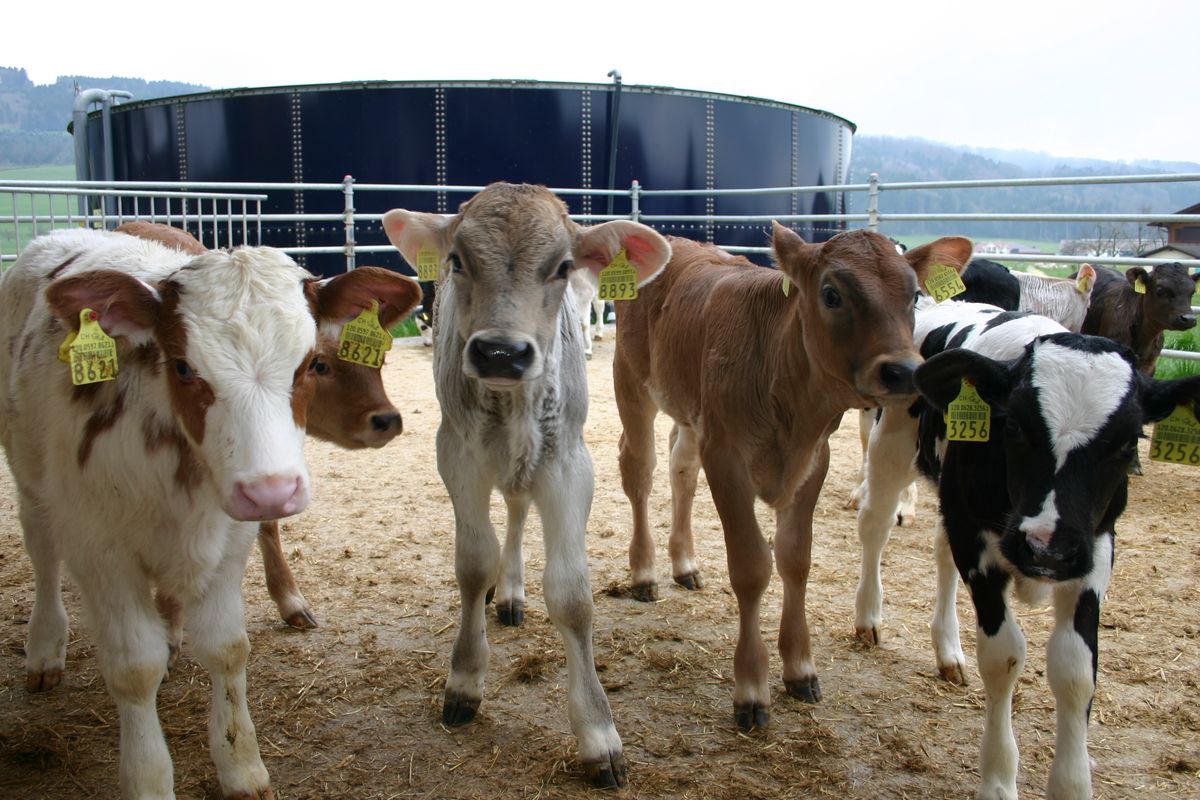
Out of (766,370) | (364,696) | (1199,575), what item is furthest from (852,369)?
(1199,575)

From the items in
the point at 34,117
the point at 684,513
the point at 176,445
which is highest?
the point at 34,117

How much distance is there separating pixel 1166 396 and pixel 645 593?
237 centimetres

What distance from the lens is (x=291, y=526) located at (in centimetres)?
531

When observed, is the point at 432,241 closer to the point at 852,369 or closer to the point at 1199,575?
the point at 852,369

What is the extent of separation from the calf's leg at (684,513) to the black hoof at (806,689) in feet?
3.66

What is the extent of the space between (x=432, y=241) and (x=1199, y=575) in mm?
3963

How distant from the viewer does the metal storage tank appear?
40.7ft

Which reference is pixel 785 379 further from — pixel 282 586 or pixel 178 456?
pixel 282 586

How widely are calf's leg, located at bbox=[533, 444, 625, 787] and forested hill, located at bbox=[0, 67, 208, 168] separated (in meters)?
25.0

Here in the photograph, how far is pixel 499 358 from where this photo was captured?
2.73 m

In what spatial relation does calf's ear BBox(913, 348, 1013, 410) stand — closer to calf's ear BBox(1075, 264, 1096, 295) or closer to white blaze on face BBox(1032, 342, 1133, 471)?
white blaze on face BBox(1032, 342, 1133, 471)

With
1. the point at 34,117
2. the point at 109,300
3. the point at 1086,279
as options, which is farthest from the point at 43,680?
the point at 34,117

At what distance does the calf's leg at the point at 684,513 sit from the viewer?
4.48 m

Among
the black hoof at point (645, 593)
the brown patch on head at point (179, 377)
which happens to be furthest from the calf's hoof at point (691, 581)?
the brown patch on head at point (179, 377)
